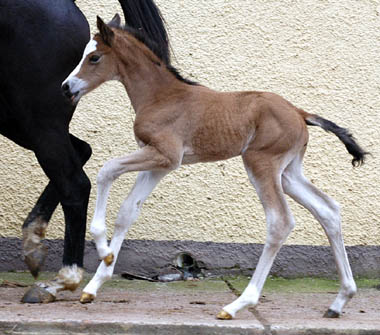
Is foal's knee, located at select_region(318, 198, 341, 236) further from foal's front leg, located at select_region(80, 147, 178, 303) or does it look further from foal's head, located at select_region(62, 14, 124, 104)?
foal's head, located at select_region(62, 14, 124, 104)

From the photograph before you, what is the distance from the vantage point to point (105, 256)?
3604mm

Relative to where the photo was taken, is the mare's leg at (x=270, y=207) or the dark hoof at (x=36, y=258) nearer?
the mare's leg at (x=270, y=207)

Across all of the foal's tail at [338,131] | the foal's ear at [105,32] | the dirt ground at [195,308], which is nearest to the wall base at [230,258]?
the dirt ground at [195,308]

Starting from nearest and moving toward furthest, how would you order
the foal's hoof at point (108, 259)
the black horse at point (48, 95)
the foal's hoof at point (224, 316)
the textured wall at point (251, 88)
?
1. the foal's hoof at point (224, 316)
2. the foal's hoof at point (108, 259)
3. the black horse at point (48, 95)
4. the textured wall at point (251, 88)

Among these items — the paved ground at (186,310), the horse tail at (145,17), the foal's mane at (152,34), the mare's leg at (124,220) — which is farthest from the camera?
the horse tail at (145,17)

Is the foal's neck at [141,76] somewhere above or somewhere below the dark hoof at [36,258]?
above

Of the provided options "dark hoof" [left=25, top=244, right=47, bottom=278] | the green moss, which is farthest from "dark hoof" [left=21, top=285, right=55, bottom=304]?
the green moss

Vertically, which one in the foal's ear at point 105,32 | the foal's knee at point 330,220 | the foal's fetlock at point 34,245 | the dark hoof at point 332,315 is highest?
the foal's ear at point 105,32

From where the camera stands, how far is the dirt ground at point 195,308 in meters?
3.40

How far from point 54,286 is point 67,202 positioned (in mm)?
473

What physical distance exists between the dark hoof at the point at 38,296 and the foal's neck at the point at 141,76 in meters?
1.14

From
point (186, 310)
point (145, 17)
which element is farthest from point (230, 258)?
point (145, 17)

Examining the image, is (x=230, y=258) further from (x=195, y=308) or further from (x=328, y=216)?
(x=328, y=216)

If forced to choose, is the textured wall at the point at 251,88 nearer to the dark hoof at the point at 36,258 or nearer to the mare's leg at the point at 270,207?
the dark hoof at the point at 36,258
